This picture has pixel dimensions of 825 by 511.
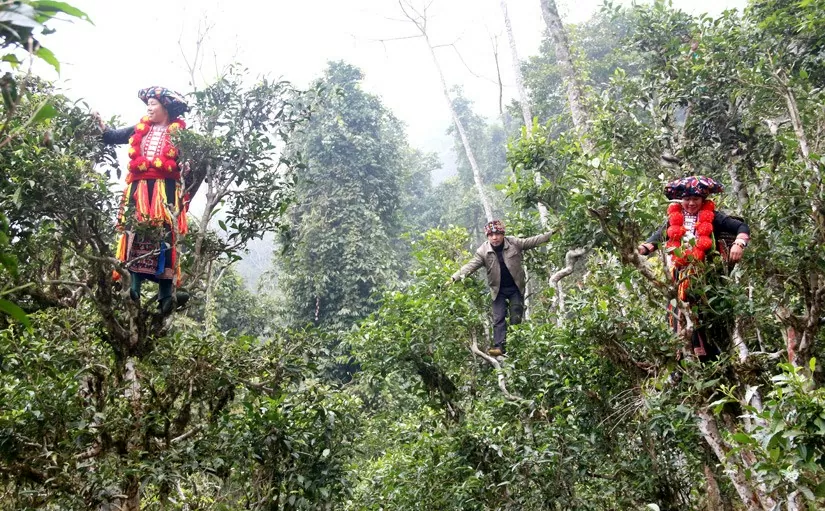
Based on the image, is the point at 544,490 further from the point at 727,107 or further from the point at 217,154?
the point at 727,107

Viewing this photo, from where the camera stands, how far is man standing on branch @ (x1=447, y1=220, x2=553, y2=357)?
446cm

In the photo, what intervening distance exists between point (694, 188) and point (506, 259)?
160 centimetres

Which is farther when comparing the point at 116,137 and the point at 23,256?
the point at 116,137

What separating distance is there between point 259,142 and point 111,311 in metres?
1.35

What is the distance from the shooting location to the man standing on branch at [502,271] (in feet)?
14.6

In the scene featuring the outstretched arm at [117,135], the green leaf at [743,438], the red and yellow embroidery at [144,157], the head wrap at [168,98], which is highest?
the head wrap at [168,98]

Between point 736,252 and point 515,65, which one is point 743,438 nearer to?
point 736,252

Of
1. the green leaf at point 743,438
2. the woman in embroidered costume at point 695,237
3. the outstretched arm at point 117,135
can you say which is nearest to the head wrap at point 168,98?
the outstretched arm at point 117,135

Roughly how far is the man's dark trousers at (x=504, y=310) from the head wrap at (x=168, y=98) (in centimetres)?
267

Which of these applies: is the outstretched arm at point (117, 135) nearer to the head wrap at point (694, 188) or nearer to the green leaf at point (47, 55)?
the green leaf at point (47, 55)

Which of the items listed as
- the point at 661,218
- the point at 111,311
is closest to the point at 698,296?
the point at 661,218

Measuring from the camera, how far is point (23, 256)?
11.5ft

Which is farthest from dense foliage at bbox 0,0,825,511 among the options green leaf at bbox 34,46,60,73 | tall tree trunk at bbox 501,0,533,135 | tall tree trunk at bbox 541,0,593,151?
tall tree trunk at bbox 501,0,533,135

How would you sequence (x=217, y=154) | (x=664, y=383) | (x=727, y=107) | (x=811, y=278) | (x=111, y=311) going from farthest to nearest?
(x=727, y=107), (x=217, y=154), (x=111, y=311), (x=664, y=383), (x=811, y=278)
